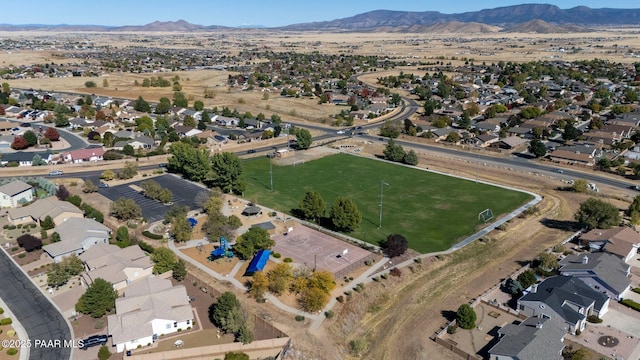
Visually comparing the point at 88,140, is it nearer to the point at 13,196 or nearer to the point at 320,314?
the point at 13,196

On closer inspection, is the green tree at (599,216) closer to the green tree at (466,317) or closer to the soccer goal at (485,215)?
the soccer goal at (485,215)

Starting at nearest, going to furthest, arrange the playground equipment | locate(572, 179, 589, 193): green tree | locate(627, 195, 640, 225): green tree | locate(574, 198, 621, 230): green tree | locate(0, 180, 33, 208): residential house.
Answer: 1. the playground equipment
2. locate(574, 198, 621, 230): green tree
3. locate(627, 195, 640, 225): green tree
4. locate(0, 180, 33, 208): residential house
5. locate(572, 179, 589, 193): green tree

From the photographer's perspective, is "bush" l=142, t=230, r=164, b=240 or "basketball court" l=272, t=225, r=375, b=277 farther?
"bush" l=142, t=230, r=164, b=240

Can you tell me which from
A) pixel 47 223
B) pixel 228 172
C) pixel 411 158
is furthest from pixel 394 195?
pixel 47 223

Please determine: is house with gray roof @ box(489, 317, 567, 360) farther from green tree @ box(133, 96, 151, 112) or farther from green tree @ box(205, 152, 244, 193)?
green tree @ box(133, 96, 151, 112)

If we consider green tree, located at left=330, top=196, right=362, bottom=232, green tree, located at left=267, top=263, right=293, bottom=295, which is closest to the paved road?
green tree, located at left=267, top=263, right=293, bottom=295

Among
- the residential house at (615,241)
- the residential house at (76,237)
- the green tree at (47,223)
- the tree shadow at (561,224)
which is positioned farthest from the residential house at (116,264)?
the tree shadow at (561,224)

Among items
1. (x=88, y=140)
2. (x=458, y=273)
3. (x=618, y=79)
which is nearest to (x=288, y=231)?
(x=458, y=273)
